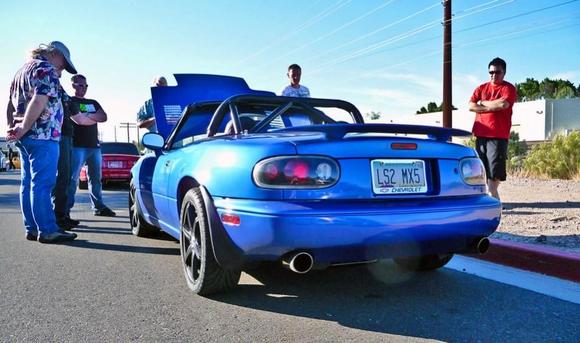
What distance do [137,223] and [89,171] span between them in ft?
6.31

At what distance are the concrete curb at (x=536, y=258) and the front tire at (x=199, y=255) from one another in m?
2.25

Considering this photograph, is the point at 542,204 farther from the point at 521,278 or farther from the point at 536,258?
the point at 521,278

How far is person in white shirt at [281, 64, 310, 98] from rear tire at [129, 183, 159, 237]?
2798mm

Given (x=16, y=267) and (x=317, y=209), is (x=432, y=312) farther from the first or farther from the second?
(x=16, y=267)

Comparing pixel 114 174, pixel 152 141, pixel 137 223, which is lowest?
pixel 137 223

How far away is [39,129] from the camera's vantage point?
4.90 m

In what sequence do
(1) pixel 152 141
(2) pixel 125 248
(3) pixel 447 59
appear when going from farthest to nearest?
(3) pixel 447 59, (2) pixel 125 248, (1) pixel 152 141

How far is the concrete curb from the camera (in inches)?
141

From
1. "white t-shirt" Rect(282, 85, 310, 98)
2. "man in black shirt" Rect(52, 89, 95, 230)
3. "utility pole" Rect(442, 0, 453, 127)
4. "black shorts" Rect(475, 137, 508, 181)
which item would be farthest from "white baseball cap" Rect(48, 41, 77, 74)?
"utility pole" Rect(442, 0, 453, 127)

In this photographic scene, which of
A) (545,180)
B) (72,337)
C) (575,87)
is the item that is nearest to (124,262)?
(72,337)

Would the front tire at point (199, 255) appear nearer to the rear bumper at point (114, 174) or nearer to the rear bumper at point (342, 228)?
the rear bumper at point (342, 228)

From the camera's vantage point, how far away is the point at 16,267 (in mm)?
4020

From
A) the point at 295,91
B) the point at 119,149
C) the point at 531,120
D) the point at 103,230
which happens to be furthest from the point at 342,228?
the point at 531,120

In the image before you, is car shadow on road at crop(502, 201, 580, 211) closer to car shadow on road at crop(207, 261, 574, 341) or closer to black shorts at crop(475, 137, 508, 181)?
black shorts at crop(475, 137, 508, 181)
